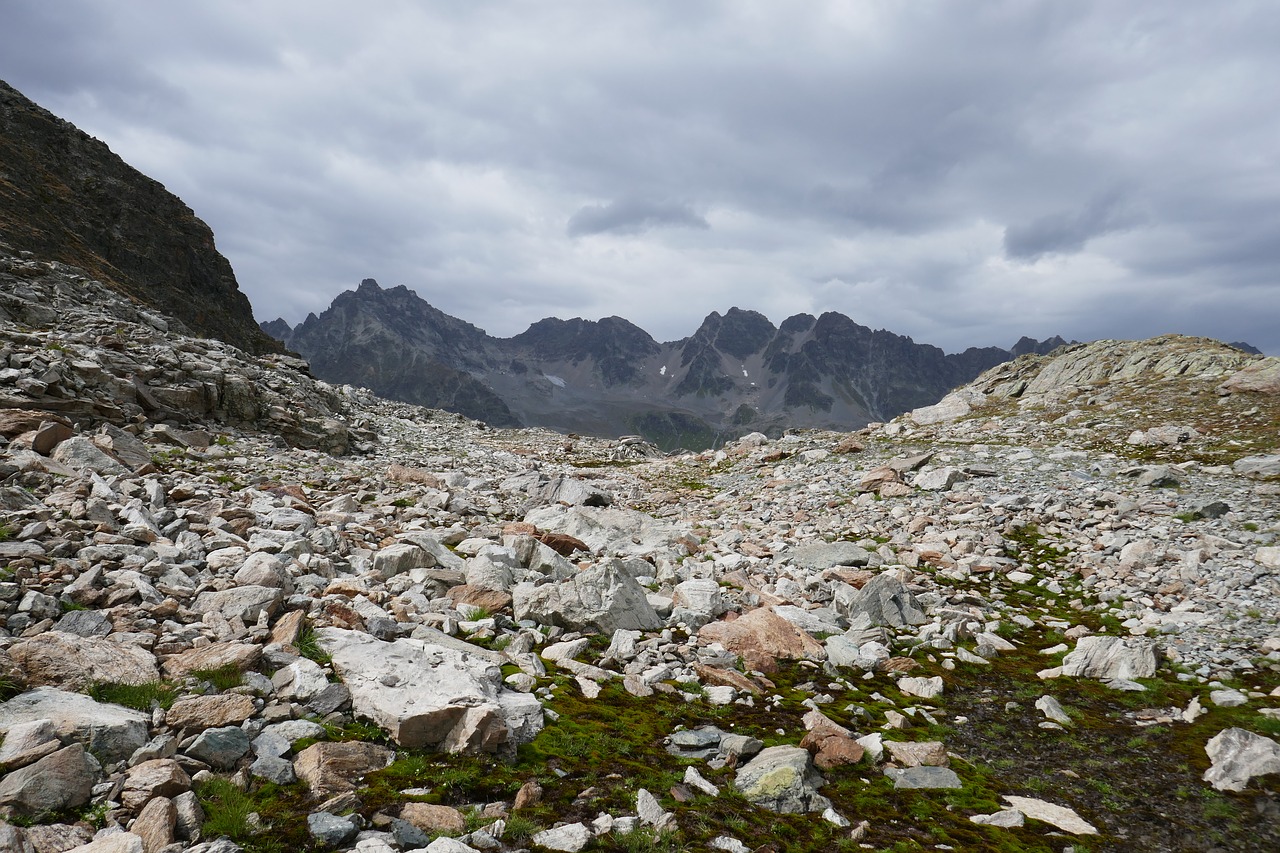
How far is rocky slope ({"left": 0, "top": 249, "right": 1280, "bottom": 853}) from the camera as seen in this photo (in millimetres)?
5980

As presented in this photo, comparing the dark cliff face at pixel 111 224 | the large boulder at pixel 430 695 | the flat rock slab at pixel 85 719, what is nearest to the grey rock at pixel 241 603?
the large boulder at pixel 430 695

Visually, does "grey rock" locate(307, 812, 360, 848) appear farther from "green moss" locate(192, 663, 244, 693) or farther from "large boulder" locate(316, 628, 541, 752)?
"green moss" locate(192, 663, 244, 693)

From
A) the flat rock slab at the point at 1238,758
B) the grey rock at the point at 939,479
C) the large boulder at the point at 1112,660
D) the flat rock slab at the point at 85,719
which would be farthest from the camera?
the grey rock at the point at 939,479

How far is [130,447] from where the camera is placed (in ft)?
59.0

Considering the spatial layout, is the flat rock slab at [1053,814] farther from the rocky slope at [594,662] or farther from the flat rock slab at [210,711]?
the flat rock slab at [210,711]

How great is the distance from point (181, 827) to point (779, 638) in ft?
34.2

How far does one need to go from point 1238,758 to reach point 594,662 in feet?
34.2

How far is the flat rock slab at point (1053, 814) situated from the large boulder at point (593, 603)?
690 cm

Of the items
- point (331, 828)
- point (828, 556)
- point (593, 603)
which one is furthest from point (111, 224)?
point (331, 828)

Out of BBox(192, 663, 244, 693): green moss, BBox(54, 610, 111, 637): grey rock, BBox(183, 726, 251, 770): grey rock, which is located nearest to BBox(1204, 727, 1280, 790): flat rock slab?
BBox(183, 726, 251, 770): grey rock

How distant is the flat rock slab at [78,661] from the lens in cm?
645

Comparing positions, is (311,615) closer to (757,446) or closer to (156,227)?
(757,446)

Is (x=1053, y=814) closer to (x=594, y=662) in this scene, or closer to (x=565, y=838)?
(x=565, y=838)

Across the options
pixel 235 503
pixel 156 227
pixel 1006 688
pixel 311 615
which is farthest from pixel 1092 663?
pixel 156 227
